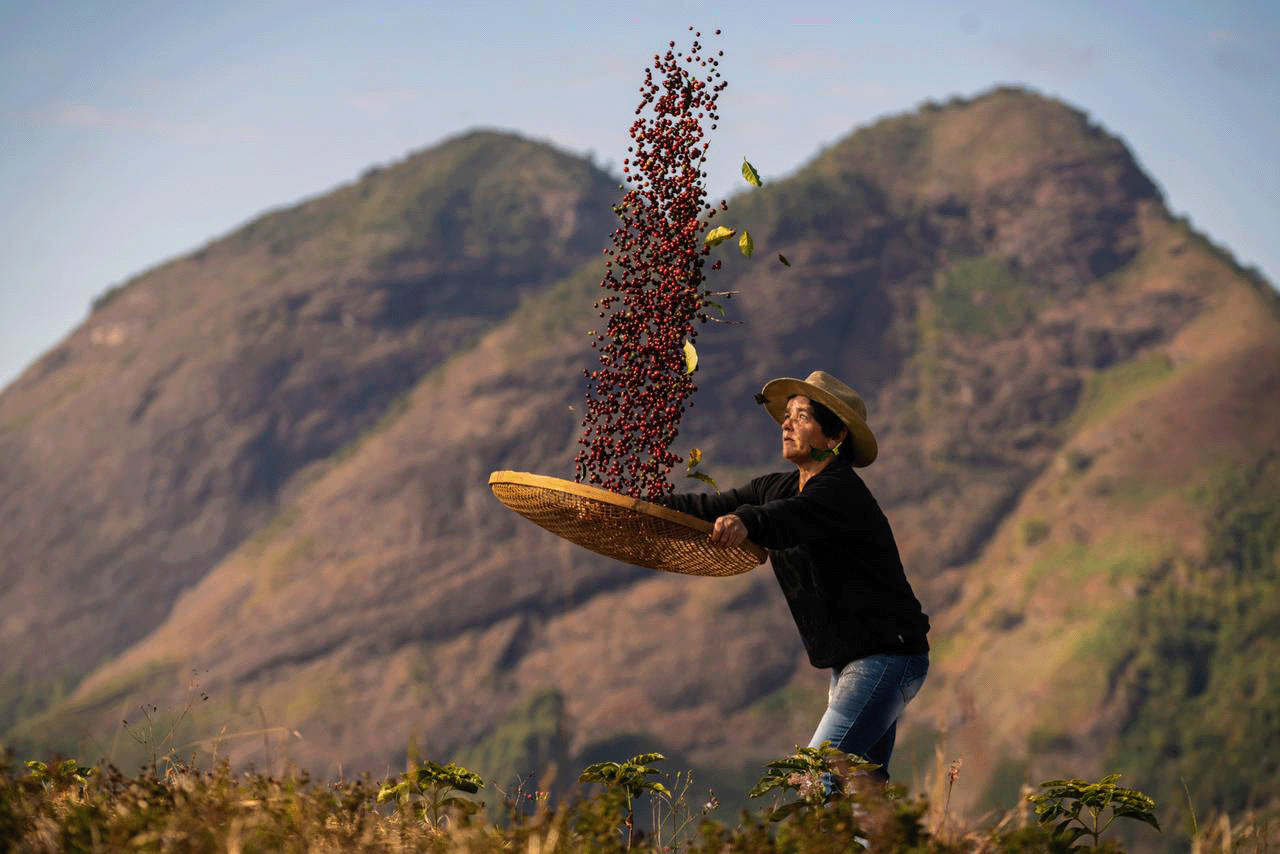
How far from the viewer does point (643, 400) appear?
7.32 m

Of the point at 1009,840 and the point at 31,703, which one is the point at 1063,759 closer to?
the point at 31,703

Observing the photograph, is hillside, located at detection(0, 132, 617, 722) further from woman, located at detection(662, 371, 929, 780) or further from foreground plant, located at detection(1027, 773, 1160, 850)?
foreground plant, located at detection(1027, 773, 1160, 850)

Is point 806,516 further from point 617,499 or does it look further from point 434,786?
point 434,786

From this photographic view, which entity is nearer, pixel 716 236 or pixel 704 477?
pixel 716 236

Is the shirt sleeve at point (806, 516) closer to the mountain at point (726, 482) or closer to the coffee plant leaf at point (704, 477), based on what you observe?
the coffee plant leaf at point (704, 477)

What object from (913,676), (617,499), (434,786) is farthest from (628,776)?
(913,676)

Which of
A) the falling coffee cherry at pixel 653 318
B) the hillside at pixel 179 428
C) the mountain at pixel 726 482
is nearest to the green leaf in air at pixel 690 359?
the falling coffee cherry at pixel 653 318

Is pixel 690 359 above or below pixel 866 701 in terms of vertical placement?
above

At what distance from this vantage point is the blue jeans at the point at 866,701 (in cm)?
700

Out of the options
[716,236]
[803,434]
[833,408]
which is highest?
[716,236]

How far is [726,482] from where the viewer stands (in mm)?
151625

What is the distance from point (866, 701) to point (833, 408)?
1298mm

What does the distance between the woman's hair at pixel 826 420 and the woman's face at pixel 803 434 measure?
0.02 meters

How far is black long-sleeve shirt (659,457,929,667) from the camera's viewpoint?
6.92 meters
